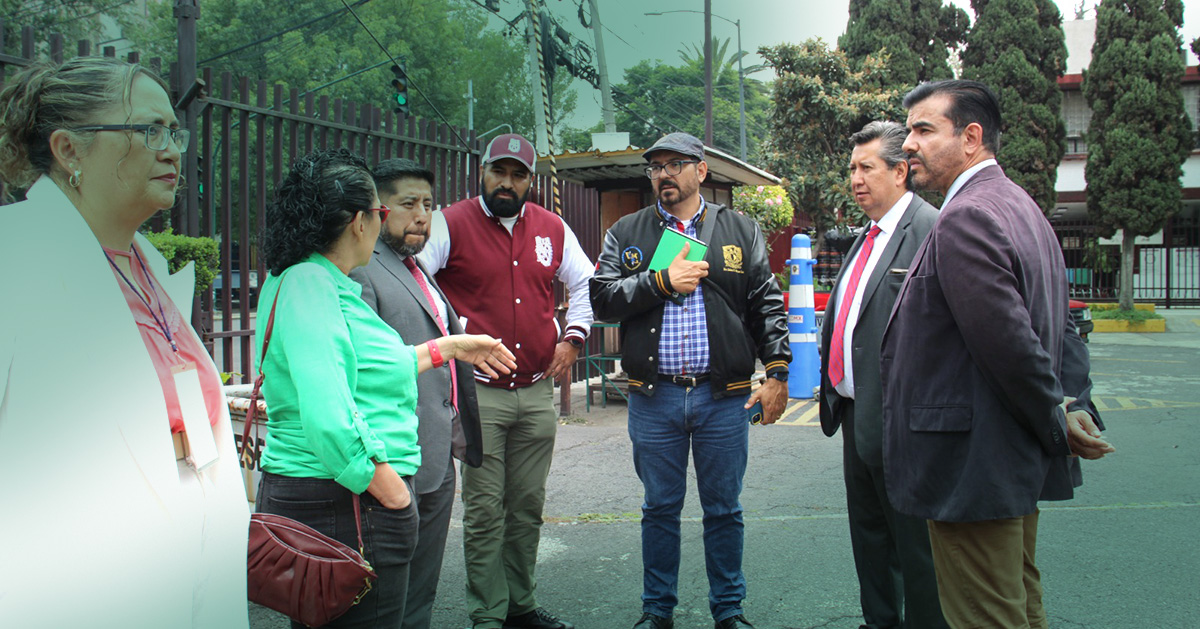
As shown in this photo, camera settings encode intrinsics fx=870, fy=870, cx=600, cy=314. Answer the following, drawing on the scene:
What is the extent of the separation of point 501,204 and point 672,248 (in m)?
0.79

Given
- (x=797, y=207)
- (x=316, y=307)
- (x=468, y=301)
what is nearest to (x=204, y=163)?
(x=468, y=301)

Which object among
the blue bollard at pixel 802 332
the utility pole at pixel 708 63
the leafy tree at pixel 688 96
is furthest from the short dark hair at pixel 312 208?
the leafy tree at pixel 688 96

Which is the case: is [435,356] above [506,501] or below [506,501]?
above

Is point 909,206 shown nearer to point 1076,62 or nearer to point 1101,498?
point 1101,498

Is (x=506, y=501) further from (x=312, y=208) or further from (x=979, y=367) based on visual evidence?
(x=979, y=367)

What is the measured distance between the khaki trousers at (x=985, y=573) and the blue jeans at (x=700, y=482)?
1.29 metres

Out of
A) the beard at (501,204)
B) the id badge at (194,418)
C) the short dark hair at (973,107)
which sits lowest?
the id badge at (194,418)

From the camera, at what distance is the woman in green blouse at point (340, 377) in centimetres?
217

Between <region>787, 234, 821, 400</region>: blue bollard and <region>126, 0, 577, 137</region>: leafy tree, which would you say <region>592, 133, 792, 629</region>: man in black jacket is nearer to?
<region>787, 234, 821, 400</region>: blue bollard

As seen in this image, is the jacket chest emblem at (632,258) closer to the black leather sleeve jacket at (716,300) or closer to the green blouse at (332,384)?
the black leather sleeve jacket at (716,300)

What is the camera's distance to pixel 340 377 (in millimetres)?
2146

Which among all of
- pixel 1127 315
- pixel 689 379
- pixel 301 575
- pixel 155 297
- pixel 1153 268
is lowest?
pixel 301 575

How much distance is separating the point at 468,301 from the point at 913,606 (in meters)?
2.19

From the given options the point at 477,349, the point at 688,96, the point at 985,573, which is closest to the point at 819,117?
the point at 985,573
